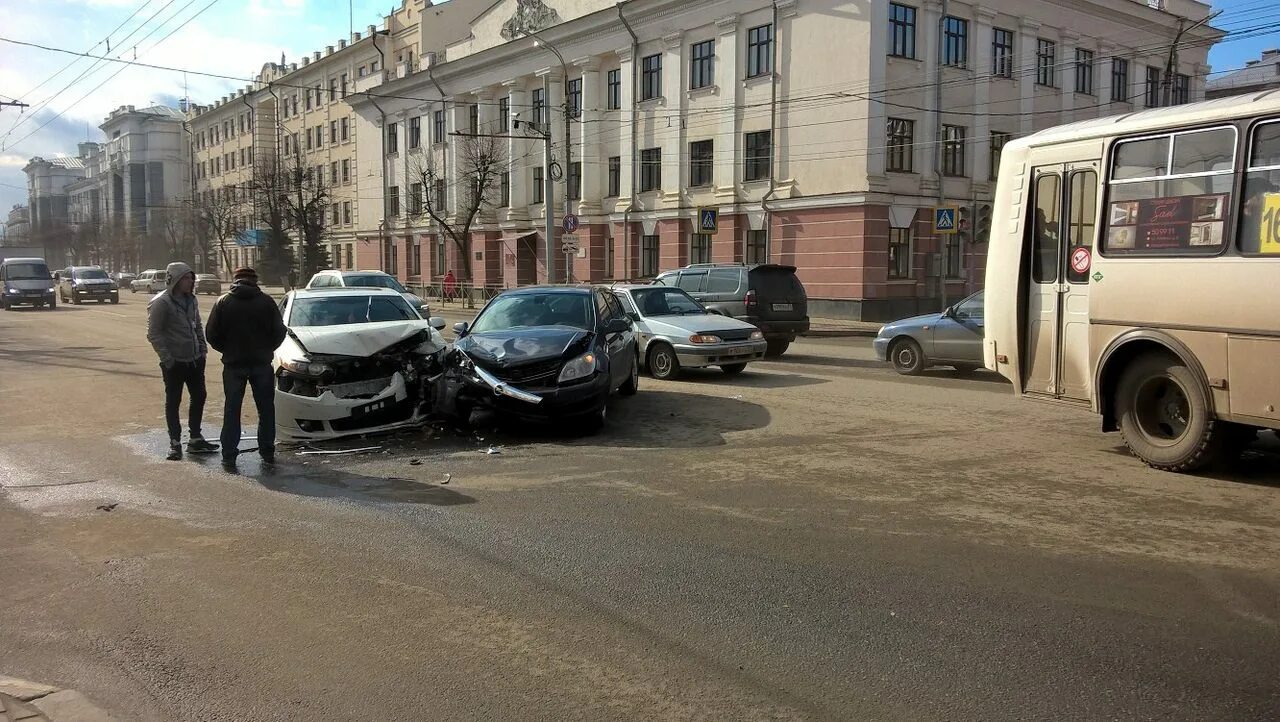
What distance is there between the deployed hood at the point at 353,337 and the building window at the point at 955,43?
1024 inches

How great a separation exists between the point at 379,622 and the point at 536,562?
1.18m

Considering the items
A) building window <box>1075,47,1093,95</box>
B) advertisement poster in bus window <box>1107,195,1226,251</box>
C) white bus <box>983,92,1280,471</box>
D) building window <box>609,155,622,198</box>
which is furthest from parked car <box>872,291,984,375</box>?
building window <box>609,155,622,198</box>

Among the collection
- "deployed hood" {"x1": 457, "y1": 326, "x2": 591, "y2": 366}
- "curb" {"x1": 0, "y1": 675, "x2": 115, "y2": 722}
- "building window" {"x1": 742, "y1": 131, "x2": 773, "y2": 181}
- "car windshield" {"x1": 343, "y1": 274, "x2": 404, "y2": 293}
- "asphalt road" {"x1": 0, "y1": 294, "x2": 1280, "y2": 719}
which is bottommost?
Result: "curb" {"x1": 0, "y1": 675, "x2": 115, "y2": 722}

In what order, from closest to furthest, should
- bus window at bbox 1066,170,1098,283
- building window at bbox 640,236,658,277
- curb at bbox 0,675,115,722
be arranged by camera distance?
curb at bbox 0,675,115,722
bus window at bbox 1066,170,1098,283
building window at bbox 640,236,658,277

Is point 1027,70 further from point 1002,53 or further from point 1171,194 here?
point 1171,194

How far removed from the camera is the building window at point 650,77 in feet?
121

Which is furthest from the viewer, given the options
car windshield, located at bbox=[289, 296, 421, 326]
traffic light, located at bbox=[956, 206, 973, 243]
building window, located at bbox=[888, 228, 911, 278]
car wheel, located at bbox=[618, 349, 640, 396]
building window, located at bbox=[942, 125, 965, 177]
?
building window, located at bbox=[942, 125, 965, 177]

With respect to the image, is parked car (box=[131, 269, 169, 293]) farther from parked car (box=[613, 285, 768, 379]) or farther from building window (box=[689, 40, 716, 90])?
parked car (box=[613, 285, 768, 379])

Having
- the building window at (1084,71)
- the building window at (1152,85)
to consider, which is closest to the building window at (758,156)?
the building window at (1084,71)

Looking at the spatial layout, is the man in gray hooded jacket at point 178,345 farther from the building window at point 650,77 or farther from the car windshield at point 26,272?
the car windshield at point 26,272

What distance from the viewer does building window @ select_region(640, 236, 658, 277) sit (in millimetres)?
38062

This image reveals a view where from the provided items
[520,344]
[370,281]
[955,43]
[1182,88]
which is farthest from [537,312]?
[1182,88]

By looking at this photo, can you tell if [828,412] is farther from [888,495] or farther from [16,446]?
[16,446]

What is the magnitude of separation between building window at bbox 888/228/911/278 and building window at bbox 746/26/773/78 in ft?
23.6
